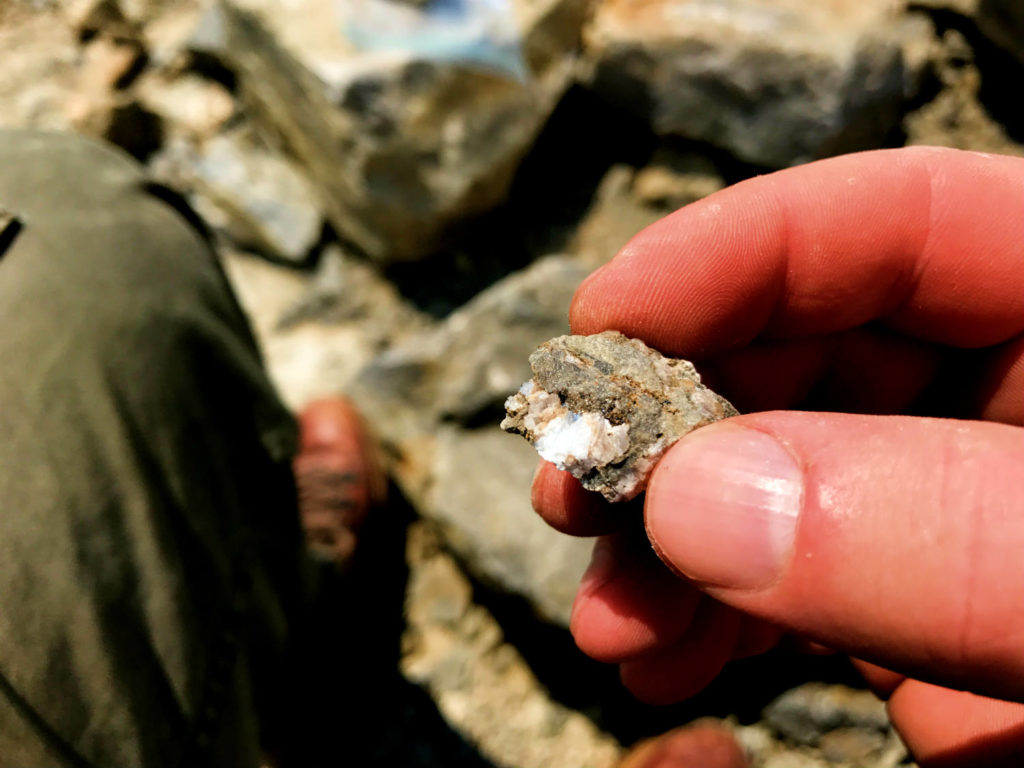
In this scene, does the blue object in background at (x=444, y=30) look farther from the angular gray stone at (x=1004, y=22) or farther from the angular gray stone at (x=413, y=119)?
Result: the angular gray stone at (x=1004, y=22)

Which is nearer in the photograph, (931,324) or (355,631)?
(931,324)

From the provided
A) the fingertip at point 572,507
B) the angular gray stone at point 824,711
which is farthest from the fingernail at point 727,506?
the angular gray stone at point 824,711

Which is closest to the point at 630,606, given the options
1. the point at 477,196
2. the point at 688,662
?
the point at 688,662

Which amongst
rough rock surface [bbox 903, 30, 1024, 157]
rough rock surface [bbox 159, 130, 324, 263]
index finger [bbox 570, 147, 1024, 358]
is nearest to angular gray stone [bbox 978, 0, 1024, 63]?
rough rock surface [bbox 903, 30, 1024, 157]

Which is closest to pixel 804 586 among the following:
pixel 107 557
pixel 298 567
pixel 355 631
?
pixel 107 557

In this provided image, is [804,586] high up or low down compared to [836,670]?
up

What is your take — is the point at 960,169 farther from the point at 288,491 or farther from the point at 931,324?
the point at 288,491

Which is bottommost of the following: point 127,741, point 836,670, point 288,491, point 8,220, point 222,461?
point 836,670
